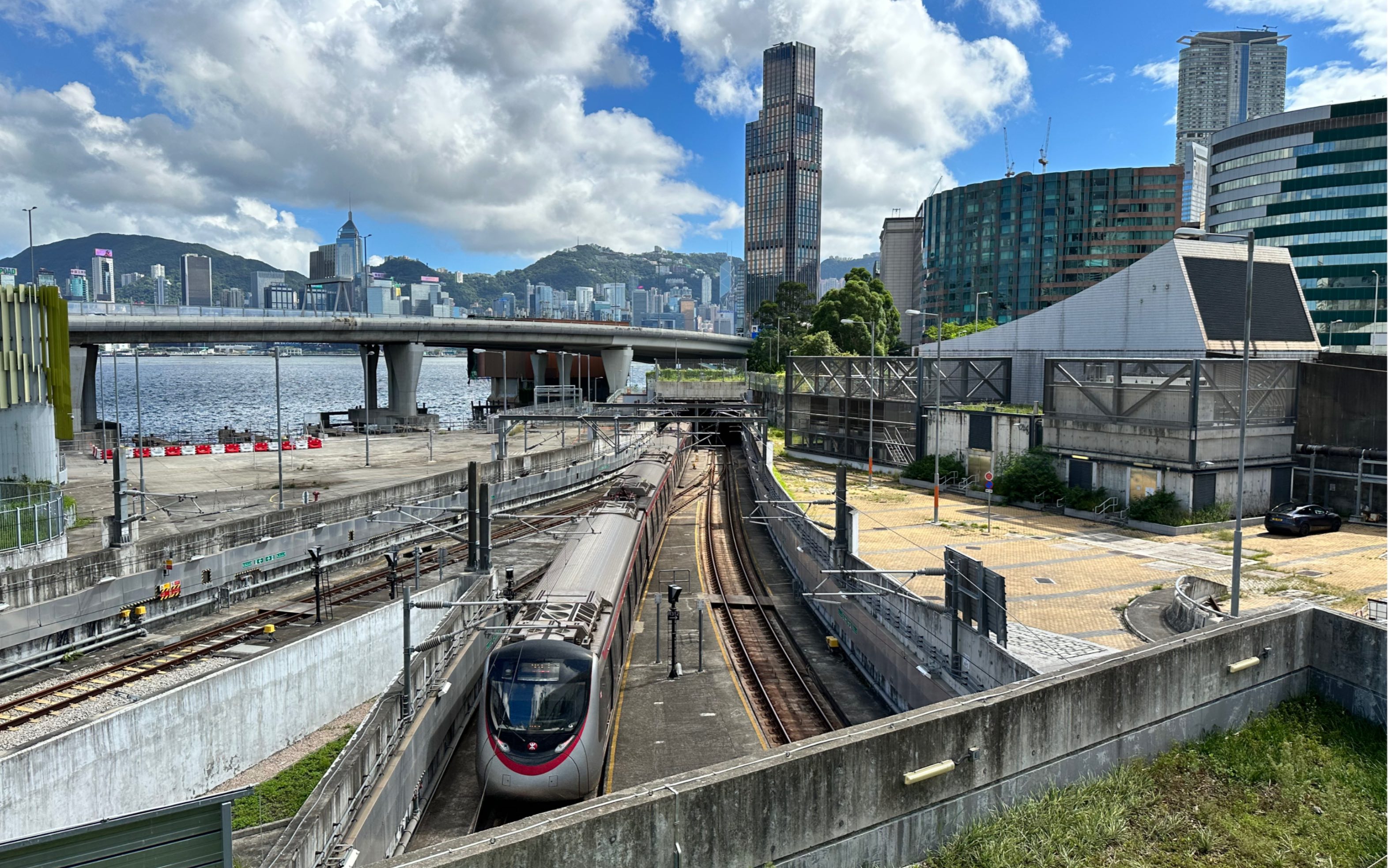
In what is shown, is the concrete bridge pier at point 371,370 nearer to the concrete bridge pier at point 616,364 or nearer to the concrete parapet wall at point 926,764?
the concrete bridge pier at point 616,364

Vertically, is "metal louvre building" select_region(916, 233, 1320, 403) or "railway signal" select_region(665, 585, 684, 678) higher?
"metal louvre building" select_region(916, 233, 1320, 403)

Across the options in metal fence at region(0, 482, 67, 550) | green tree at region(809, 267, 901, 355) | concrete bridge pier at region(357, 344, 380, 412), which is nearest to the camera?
metal fence at region(0, 482, 67, 550)

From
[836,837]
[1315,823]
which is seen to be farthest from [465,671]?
[1315,823]

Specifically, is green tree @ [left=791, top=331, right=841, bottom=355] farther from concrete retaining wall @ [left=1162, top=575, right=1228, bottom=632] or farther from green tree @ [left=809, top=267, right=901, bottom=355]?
concrete retaining wall @ [left=1162, top=575, right=1228, bottom=632]

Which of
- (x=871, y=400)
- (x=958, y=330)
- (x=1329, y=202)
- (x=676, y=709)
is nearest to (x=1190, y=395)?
(x=871, y=400)

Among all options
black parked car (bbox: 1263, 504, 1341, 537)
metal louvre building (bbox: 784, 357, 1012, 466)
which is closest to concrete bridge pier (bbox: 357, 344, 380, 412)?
metal louvre building (bbox: 784, 357, 1012, 466)

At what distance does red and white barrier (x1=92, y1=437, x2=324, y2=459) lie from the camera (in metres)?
62.1

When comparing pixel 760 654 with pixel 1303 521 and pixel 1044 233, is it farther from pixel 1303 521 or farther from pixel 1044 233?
pixel 1044 233

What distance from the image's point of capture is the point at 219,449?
2655 inches

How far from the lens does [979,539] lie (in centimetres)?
3353

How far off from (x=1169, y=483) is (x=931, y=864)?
3167cm

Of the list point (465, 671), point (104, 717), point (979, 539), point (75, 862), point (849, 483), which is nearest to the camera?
point (75, 862)

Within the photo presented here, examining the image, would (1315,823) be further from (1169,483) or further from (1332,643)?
(1169,483)

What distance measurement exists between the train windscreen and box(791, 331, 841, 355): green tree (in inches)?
2880
